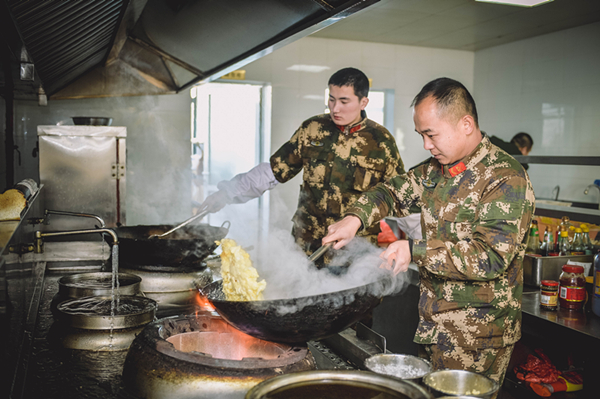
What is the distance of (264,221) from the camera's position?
6953mm

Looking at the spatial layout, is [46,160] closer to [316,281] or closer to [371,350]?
[316,281]

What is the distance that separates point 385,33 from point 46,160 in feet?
15.4

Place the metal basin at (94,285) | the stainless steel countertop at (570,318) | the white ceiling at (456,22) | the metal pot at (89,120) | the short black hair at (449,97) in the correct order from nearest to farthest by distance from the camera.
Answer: the short black hair at (449,97)
the metal basin at (94,285)
the stainless steel countertop at (570,318)
the metal pot at (89,120)
the white ceiling at (456,22)

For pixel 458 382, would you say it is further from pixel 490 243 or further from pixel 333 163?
pixel 333 163

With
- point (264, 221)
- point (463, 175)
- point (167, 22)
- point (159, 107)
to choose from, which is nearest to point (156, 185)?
point (159, 107)

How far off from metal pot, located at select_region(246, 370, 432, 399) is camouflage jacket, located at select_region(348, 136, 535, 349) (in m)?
0.68

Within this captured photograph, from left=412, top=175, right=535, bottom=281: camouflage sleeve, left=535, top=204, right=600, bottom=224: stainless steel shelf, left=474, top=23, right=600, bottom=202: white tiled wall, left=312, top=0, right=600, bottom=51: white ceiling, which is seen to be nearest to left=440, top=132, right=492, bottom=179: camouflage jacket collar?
left=412, top=175, right=535, bottom=281: camouflage sleeve

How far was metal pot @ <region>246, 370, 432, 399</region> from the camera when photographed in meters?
1.02

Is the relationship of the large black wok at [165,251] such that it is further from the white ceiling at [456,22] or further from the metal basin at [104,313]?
the white ceiling at [456,22]

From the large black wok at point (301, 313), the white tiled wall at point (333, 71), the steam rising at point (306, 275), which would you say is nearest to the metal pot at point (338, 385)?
the large black wok at point (301, 313)

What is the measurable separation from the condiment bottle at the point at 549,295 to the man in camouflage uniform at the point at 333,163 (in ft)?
3.15

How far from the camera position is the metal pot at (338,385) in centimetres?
102

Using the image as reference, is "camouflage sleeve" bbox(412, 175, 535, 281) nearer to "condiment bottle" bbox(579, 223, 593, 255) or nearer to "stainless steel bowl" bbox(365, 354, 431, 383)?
"stainless steel bowl" bbox(365, 354, 431, 383)

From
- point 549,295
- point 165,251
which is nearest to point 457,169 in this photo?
point 549,295
